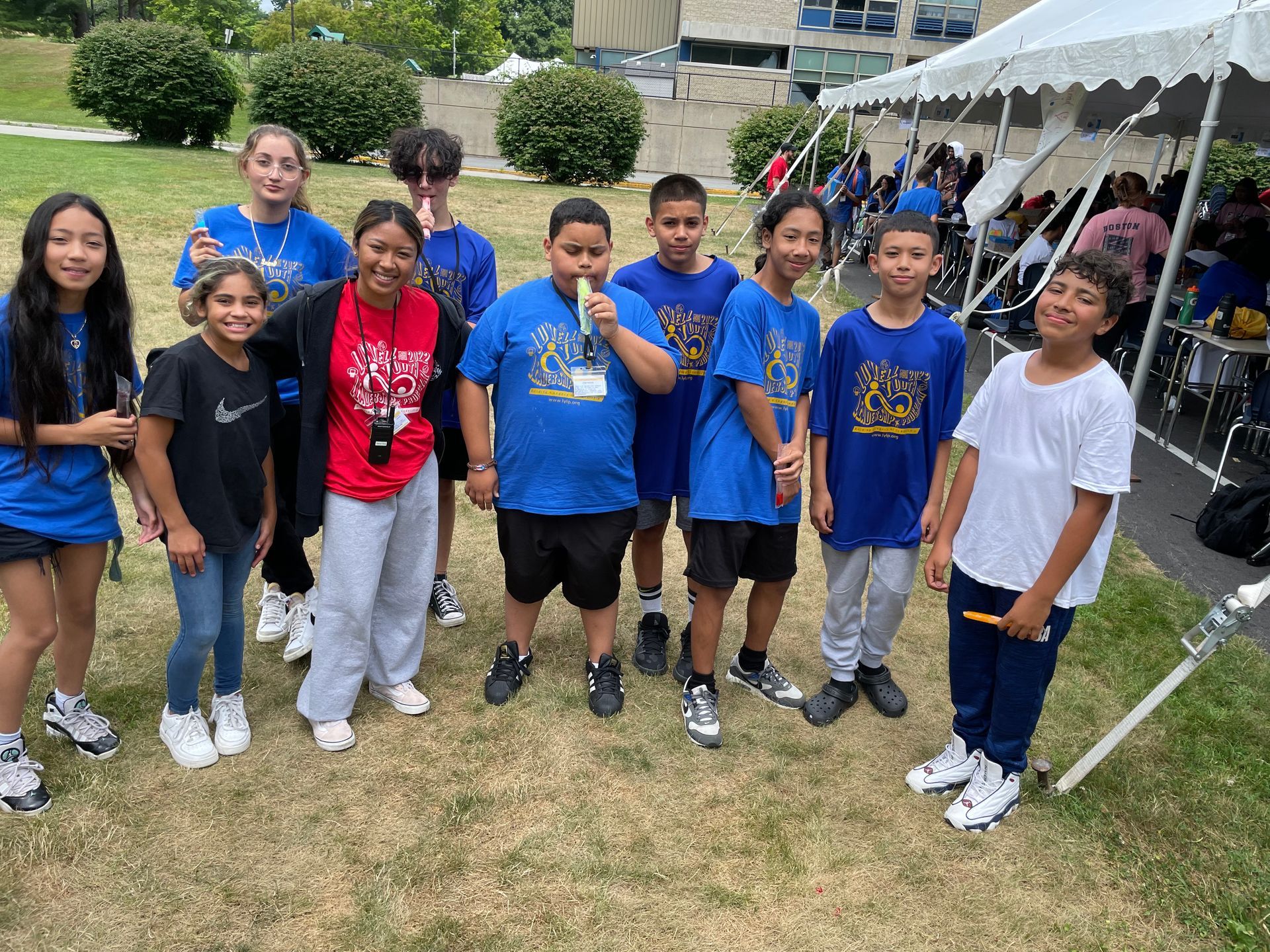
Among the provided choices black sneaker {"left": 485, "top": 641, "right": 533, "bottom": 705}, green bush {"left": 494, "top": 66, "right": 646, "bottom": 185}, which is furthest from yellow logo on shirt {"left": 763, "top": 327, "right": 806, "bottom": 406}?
green bush {"left": 494, "top": 66, "right": 646, "bottom": 185}

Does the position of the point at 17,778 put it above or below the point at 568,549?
below

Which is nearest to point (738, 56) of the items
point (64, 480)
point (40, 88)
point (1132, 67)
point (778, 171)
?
point (778, 171)

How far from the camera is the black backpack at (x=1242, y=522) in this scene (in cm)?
498

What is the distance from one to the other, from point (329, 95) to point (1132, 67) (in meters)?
18.7

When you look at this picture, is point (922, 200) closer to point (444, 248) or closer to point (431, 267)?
point (444, 248)

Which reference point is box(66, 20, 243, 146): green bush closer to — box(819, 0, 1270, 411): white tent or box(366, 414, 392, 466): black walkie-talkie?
box(819, 0, 1270, 411): white tent

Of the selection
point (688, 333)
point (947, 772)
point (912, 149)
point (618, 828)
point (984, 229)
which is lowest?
point (618, 828)

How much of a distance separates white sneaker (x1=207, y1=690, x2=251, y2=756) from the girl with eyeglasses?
63cm

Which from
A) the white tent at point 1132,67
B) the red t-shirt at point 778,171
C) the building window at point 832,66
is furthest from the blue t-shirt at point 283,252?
the building window at point 832,66

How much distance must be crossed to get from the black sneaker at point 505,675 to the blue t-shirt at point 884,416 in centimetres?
126

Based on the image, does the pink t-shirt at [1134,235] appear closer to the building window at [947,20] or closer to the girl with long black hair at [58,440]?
the girl with long black hair at [58,440]

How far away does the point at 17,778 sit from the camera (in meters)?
2.66

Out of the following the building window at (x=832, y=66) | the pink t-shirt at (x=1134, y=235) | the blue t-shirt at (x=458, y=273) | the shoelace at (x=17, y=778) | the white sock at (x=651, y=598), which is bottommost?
the shoelace at (x=17, y=778)

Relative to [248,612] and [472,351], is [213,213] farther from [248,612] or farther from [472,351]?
[248,612]
